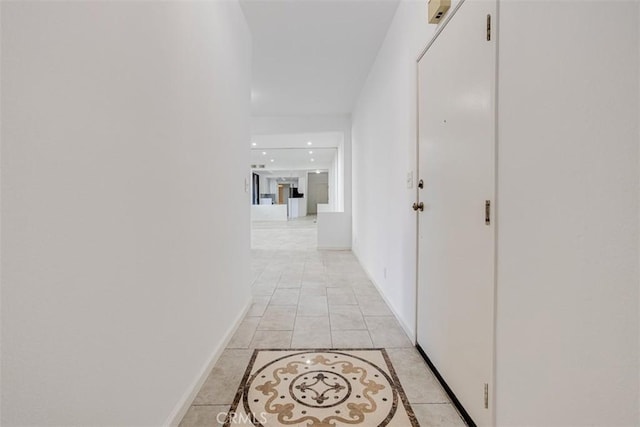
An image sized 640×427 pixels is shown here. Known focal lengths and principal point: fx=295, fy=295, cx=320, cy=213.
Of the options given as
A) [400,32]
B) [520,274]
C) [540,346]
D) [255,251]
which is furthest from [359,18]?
[255,251]

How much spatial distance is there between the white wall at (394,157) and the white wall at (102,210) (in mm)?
1455

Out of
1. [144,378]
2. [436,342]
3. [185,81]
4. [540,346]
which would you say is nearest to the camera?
[540,346]

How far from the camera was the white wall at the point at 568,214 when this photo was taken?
701 millimetres

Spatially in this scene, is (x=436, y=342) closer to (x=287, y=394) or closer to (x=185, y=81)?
(x=287, y=394)

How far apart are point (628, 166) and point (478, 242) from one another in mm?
684

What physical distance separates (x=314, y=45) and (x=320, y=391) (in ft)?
10.5

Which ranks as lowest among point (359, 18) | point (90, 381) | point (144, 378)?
point (144, 378)


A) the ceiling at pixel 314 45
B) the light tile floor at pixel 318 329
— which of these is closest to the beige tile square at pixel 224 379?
the light tile floor at pixel 318 329

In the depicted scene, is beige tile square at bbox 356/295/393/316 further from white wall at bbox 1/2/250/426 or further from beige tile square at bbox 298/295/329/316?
white wall at bbox 1/2/250/426

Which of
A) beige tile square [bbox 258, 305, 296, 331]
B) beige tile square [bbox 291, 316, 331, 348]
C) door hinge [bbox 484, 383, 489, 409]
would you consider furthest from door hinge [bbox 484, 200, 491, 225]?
beige tile square [bbox 258, 305, 296, 331]

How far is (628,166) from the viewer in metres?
0.69

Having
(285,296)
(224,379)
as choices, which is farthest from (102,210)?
(285,296)

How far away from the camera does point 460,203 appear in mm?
1486

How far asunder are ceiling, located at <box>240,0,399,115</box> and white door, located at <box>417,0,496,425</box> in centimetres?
114
